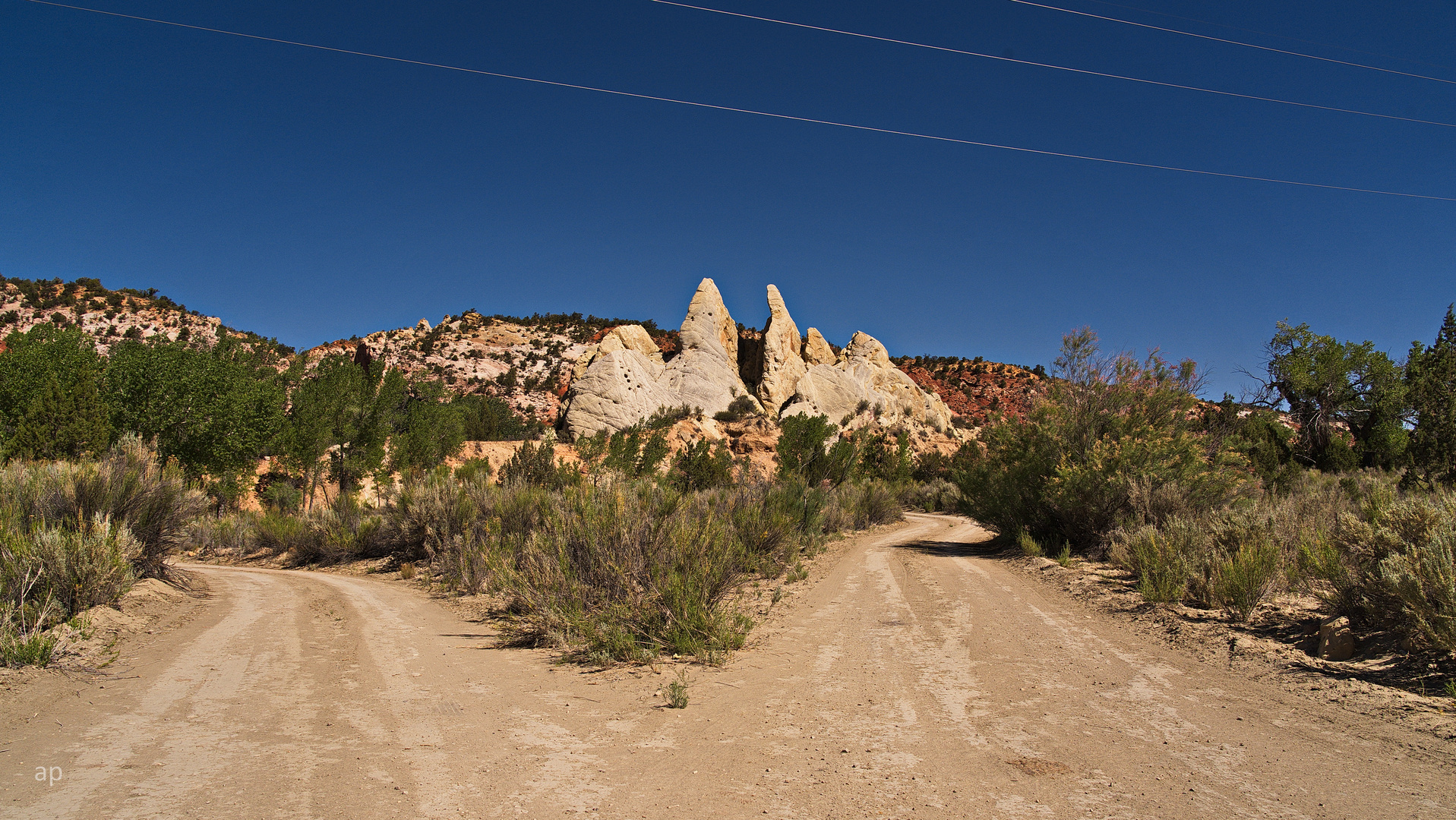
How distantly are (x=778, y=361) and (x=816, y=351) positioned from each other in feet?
17.1

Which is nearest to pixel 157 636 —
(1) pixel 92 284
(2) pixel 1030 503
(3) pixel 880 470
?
(2) pixel 1030 503

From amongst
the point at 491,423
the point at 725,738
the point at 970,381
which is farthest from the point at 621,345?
the point at 970,381

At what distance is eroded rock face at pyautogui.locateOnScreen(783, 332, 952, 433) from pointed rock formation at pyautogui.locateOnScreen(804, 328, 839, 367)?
85 cm

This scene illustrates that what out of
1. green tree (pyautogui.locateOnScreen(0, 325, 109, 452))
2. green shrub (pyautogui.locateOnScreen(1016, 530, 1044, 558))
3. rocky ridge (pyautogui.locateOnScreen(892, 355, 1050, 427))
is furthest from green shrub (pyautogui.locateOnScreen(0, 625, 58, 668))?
rocky ridge (pyautogui.locateOnScreen(892, 355, 1050, 427))

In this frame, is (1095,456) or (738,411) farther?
(738,411)

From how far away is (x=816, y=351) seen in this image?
Answer: 2060 inches

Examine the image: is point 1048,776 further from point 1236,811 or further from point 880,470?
point 880,470

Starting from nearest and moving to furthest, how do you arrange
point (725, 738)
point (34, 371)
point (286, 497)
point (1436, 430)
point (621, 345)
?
point (725, 738)
point (1436, 430)
point (34, 371)
point (286, 497)
point (621, 345)

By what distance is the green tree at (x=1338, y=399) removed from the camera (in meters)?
33.7

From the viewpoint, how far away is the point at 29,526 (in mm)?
8812

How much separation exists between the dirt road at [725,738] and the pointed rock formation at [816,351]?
45108mm

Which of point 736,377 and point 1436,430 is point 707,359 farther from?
point 1436,430

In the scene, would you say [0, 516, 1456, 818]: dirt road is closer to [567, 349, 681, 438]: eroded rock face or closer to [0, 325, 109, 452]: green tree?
[0, 325, 109, 452]: green tree

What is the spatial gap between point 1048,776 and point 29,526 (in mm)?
12303
